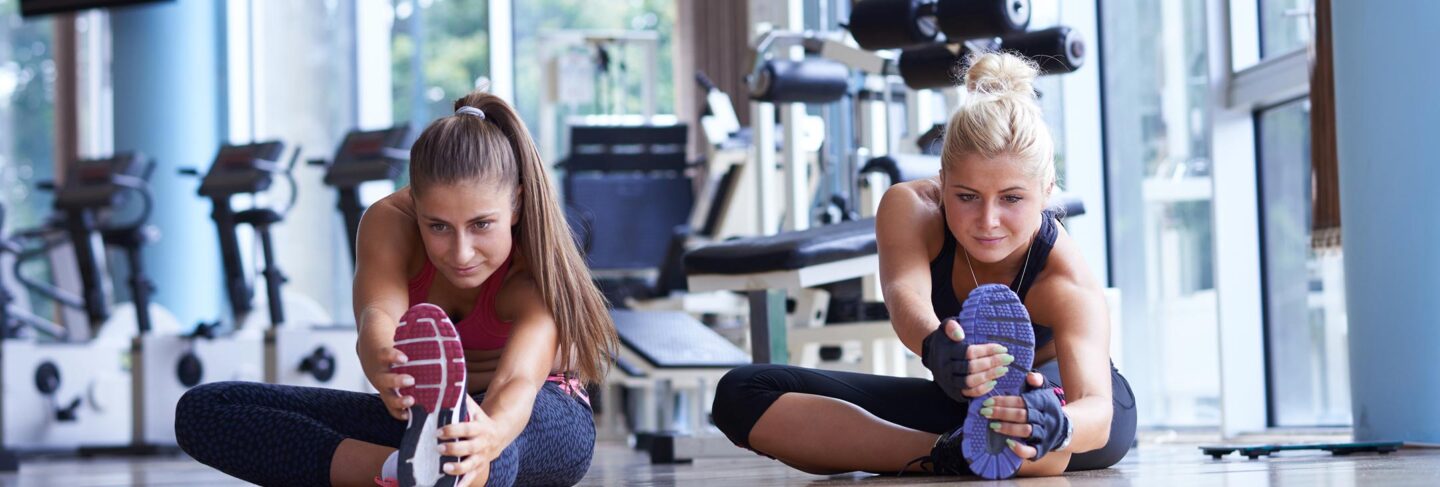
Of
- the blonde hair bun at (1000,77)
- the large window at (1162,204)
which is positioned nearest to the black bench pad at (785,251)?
the blonde hair bun at (1000,77)

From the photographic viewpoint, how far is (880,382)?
2109 millimetres

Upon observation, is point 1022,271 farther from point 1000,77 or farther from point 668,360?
point 668,360

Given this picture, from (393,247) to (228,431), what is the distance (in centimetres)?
29

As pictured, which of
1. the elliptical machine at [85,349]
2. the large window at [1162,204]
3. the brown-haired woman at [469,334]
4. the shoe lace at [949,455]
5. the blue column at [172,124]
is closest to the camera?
the brown-haired woman at [469,334]

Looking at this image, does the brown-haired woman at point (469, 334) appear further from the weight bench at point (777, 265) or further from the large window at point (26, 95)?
the large window at point (26, 95)

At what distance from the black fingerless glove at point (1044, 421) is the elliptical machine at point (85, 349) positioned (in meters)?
4.13

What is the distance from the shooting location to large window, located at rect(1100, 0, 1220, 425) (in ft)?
14.3

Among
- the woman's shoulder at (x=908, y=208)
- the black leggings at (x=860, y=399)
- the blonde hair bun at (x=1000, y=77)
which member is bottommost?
the black leggings at (x=860, y=399)

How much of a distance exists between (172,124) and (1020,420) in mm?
6217

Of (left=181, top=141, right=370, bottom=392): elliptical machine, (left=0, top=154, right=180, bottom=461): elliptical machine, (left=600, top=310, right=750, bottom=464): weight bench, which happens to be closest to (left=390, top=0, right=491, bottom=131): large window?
(left=0, top=154, right=180, bottom=461): elliptical machine

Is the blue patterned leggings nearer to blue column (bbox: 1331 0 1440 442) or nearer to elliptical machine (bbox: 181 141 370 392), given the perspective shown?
blue column (bbox: 1331 0 1440 442)

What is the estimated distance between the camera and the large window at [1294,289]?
3871mm

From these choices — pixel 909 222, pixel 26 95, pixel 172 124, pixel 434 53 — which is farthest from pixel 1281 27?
pixel 26 95

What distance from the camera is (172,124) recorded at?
23.2ft
